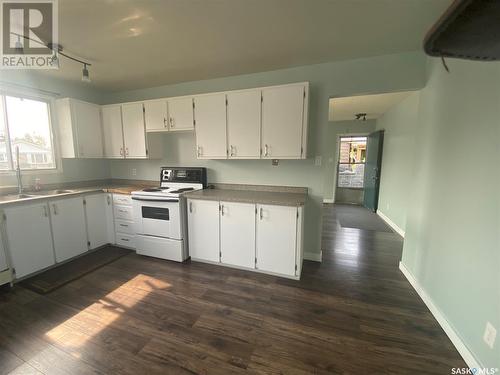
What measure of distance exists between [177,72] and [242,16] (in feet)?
4.78

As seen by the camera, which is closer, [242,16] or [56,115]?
[242,16]

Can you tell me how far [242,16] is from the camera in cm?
174

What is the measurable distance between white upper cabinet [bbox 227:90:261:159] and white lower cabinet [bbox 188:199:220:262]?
0.75 m

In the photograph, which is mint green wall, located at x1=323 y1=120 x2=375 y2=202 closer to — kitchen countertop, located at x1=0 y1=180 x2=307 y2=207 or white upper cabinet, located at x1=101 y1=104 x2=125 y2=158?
kitchen countertop, located at x1=0 y1=180 x2=307 y2=207

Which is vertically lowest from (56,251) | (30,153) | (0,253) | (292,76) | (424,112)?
(56,251)

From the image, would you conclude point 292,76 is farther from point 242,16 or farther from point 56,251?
point 56,251

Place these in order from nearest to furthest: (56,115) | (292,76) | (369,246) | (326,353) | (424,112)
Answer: (326,353) → (424,112) → (292,76) → (56,115) → (369,246)

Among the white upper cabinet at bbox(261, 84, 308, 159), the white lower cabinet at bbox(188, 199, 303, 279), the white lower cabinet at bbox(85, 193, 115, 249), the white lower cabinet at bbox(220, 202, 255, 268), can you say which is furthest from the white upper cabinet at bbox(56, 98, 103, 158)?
the white upper cabinet at bbox(261, 84, 308, 159)

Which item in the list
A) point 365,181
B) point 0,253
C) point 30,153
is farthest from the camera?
point 365,181

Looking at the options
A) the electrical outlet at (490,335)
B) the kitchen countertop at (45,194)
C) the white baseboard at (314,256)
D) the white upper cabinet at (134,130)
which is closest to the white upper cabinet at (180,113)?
the white upper cabinet at (134,130)

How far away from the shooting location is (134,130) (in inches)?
130

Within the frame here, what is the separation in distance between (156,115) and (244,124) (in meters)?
1.39

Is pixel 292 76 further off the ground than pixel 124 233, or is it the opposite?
pixel 292 76

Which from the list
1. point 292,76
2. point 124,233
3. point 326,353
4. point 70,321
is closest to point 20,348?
point 70,321
